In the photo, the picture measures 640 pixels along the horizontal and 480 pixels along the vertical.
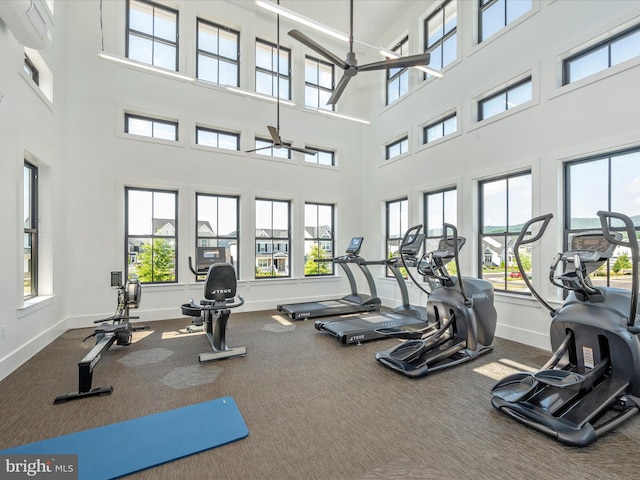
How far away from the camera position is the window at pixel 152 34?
605 centimetres

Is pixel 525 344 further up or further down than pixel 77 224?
further down

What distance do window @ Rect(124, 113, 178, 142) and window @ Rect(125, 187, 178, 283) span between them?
3.66 feet

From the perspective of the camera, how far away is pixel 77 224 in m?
5.41

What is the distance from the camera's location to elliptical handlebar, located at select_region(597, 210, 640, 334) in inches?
87.8

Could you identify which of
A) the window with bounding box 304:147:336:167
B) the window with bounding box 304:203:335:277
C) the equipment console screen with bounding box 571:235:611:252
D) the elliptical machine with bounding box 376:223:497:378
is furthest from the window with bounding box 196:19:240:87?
the equipment console screen with bounding box 571:235:611:252

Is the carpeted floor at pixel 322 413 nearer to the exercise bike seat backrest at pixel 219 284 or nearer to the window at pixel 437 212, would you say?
the exercise bike seat backrest at pixel 219 284

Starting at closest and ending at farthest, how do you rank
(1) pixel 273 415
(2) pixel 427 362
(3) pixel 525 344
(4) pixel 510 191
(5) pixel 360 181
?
(1) pixel 273 415 < (2) pixel 427 362 < (3) pixel 525 344 < (4) pixel 510 191 < (5) pixel 360 181

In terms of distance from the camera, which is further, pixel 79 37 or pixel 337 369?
pixel 79 37

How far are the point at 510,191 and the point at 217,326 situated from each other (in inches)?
191

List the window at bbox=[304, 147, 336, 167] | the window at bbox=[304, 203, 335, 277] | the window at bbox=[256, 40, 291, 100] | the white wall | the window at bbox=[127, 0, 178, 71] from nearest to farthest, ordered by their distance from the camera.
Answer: the white wall < the window at bbox=[127, 0, 178, 71] < the window at bbox=[256, 40, 291, 100] < the window at bbox=[304, 203, 335, 277] < the window at bbox=[304, 147, 336, 167]

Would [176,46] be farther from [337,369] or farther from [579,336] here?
[579,336]

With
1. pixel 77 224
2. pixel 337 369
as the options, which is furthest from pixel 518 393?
pixel 77 224

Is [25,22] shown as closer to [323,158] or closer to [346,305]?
[323,158]

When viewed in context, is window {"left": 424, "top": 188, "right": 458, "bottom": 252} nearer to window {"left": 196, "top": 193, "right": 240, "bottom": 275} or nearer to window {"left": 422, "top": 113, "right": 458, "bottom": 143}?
window {"left": 422, "top": 113, "right": 458, "bottom": 143}
